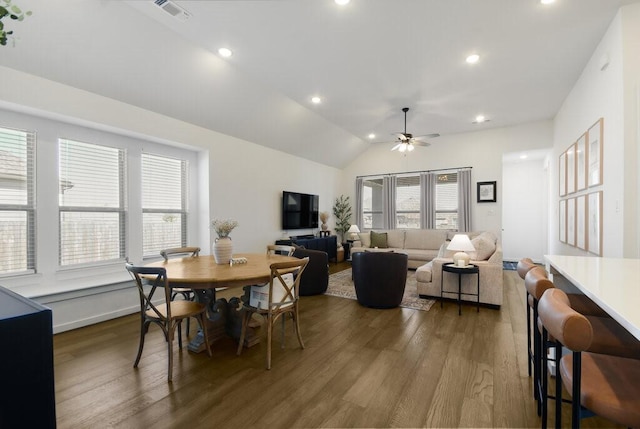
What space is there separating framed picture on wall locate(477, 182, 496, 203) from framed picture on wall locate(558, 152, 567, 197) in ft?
5.10

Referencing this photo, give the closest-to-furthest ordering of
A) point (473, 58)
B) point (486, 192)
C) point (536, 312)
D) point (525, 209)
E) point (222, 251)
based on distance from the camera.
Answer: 1. point (536, 312)
2. point (222, 251)
3. point (473, 58)
4. point (486, 192)
5. point (525, 209)

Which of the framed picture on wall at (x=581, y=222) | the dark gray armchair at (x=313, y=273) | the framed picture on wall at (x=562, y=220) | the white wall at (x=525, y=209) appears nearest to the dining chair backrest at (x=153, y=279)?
the dark gray armchair at (x=313, y=273)

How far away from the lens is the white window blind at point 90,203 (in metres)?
3.58

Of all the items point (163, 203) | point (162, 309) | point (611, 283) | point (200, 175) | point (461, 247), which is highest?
point (200, 175)

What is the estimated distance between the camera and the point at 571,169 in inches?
177

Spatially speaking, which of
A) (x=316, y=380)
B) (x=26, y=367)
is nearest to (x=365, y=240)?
(x=316, y=380)

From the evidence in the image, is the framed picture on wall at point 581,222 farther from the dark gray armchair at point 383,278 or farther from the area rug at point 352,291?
the dark gray armchair at point 383,278

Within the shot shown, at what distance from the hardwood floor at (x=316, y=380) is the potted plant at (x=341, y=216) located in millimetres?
5262

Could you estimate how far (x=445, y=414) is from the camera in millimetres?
1908

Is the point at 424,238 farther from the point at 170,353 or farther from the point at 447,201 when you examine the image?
the point at 170,353

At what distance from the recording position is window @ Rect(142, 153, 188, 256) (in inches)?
174

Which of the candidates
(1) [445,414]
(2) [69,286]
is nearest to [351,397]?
(1) [445,414]

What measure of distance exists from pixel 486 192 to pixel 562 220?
2.10 metres

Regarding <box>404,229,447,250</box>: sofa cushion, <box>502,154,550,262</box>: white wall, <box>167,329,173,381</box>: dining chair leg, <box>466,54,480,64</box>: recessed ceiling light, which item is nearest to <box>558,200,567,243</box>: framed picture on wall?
<box>404,229,447,250</box>: sofa cushion
